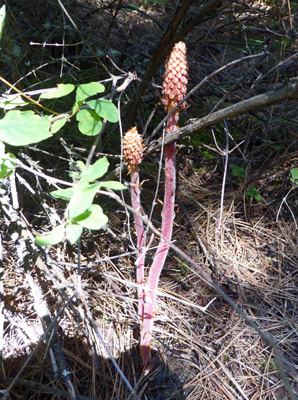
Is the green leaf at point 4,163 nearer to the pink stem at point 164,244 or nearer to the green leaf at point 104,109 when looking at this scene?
the green leaf at point 104,109

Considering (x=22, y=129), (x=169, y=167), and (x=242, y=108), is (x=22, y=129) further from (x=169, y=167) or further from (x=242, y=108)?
(x=242, y=108)


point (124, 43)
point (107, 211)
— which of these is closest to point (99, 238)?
point (107, 211)

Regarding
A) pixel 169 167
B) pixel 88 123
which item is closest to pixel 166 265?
pixel 169 167

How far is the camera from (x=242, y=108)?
4.09 ft

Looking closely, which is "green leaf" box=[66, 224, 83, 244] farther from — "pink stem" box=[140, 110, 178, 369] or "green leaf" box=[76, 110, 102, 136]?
"pink stem" box=[140, 110, 178, 369]

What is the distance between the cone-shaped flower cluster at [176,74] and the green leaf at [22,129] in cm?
53

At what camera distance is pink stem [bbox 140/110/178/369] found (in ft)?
4.80

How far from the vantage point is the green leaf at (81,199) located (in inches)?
32.6

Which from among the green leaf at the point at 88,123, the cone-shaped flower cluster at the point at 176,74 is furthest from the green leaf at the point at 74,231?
the cone-shaped flower cluster at the point at 176,74

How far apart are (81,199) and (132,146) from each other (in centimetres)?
58

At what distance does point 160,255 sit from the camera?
155 centimetres

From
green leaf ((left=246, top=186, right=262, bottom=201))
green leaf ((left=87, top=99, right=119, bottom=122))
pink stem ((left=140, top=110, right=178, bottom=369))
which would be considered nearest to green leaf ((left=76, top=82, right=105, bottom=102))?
green leaf ((left=87, top=99, right=119, bottom=122))

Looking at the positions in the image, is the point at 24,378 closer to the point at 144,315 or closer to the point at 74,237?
the point at 144,315

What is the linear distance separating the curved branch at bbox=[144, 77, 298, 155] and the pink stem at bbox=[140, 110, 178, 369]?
0.22ft
